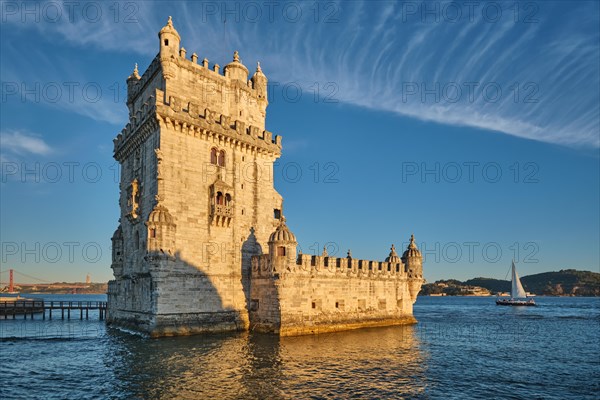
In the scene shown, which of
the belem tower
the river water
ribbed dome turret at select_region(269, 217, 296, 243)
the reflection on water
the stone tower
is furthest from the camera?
ribbed dome turret at select_region(269, 217, 296, 243)

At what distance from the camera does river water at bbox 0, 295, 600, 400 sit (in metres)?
17.2

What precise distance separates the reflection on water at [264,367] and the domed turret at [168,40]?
21.4 meters

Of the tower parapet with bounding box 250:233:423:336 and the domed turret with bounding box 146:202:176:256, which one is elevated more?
the domed turret with bounding box 146:202:176:256

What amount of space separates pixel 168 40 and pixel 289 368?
25.5 meters

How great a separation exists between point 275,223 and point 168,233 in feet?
36.4

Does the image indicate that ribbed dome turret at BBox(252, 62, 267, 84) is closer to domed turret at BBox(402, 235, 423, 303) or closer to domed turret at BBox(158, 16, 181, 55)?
domed turret at BBox(158, 16, 181, 55)

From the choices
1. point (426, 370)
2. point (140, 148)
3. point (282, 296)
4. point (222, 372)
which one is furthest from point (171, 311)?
point (426, 370)

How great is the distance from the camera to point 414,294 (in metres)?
44.6

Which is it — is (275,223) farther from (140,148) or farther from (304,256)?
(140,148)

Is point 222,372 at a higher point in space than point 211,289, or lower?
lower

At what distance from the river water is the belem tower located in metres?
2.44

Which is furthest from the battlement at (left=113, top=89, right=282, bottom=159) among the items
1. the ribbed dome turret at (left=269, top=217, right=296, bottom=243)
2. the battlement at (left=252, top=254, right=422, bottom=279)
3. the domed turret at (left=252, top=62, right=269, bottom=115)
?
the battlement at (left=252, top=254, right=422, bottom=279)

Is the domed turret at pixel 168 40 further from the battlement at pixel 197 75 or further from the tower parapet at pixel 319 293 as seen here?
the tower parapet at pixel 319 293

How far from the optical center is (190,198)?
101ft
